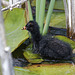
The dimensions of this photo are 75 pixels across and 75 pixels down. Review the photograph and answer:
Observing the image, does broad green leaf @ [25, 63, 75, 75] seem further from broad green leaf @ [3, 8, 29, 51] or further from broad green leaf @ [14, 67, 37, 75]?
broad green leaf @ [3, 8, 29, 51]

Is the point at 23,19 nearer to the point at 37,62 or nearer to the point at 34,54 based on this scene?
the point at 34,54

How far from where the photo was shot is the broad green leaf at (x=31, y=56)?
281 centimetres

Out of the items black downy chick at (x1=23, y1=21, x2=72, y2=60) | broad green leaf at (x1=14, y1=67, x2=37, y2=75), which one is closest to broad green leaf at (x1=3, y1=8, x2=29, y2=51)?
black downy chick at (x1=23, y1=21, x2=72, y2=60)

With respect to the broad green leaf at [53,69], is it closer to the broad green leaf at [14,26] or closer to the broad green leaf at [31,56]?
the broad green leaf at [31,56]

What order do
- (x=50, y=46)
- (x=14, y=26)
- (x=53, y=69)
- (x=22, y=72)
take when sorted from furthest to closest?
(x=14, y=26) < (x=50, y=46) < (x=53, y=69) < (x=22, y=72)

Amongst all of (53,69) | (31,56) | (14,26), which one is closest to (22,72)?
(53,69)

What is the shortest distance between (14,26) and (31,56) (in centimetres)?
79

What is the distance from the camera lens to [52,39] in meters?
2.91

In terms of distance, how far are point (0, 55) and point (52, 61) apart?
1896 millimetres

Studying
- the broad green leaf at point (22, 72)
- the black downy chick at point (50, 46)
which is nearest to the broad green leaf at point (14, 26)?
the black downy chick at point (50, 46)

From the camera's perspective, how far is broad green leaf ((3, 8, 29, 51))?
3.07 meters

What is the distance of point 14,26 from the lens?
341cm

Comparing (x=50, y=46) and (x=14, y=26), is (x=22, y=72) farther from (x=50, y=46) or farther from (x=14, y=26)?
(x=14, y=26)

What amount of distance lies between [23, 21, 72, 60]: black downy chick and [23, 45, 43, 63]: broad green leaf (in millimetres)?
109
